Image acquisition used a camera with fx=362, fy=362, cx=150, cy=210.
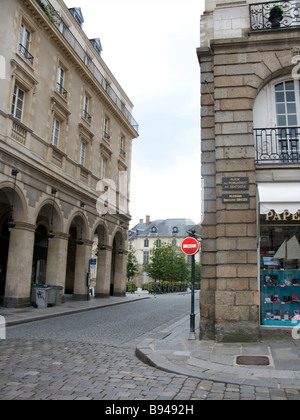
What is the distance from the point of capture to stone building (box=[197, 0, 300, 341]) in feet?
27.6

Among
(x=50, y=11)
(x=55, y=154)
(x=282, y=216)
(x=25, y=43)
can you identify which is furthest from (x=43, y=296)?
(x=50, y=11)

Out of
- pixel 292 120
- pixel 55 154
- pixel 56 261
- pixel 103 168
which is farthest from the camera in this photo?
pixel 103 168

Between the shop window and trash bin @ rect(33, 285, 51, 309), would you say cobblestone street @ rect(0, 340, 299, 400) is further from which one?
trash bin @ rect(33, 285, 51, 309)

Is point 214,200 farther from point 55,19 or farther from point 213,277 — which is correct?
point 55,19

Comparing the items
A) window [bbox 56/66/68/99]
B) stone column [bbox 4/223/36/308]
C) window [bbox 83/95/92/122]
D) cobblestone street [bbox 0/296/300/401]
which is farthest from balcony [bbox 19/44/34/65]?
cobblestone street [bbox 0/296/300/401]

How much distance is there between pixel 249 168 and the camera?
352 inches

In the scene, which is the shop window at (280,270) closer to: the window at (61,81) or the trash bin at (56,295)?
the trash bin at (56,295)

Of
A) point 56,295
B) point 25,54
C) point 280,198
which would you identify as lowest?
point 56,295

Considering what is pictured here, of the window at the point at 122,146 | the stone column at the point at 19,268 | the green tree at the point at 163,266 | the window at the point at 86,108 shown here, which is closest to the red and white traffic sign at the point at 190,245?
the stone column at the point at 19,268

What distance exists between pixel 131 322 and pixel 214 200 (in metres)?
6.50

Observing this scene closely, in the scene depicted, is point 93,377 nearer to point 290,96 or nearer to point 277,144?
point 277,144

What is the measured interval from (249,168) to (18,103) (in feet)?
40.5

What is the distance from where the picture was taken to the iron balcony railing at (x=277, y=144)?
925 cm

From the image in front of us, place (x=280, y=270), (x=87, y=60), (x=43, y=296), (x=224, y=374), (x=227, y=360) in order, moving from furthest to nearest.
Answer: (x=87, y=60)
(x=43, y=296)
(x=280, y=270)
(x=227, y=360)
(x=224, y=374)
